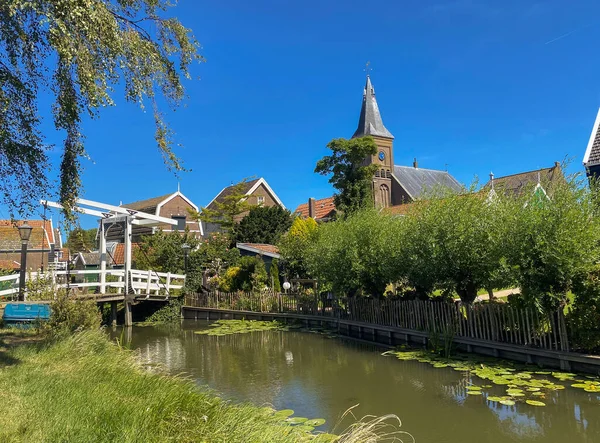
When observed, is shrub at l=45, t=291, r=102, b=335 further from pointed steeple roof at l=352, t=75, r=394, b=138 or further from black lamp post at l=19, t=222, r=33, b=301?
pointed steeple roof at l=352, t=75, r=394, b=138

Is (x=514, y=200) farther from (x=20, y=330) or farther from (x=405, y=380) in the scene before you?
(x=20, y=330)

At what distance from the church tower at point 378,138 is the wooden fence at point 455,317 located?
33.4 meters

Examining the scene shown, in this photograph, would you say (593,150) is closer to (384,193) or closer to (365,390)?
(365,390)

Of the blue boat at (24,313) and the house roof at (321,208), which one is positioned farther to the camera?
the house roof at (321,208)

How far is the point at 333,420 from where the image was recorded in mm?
7578

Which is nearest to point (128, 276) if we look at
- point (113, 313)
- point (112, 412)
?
point (113, 313)

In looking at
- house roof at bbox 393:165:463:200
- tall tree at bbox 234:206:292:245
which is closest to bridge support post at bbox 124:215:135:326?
tall tree at bbox 234:206:292:245

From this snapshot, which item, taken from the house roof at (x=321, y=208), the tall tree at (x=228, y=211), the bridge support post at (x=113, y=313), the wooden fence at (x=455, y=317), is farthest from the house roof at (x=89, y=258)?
the wooden fence at (x=455, y=317)

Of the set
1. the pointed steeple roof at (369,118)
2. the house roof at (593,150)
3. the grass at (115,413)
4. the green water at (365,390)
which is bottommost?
the green water at (365,390)

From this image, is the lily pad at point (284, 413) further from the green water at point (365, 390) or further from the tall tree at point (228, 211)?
the tall tree at point (228, 211)

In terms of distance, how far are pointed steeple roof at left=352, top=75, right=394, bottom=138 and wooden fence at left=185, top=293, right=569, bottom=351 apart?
1396 inches

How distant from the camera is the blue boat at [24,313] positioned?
13.1 m

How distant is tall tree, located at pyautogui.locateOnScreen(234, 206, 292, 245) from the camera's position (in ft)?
103

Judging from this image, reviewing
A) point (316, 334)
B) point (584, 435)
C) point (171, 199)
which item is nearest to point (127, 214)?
point (316, 334)
